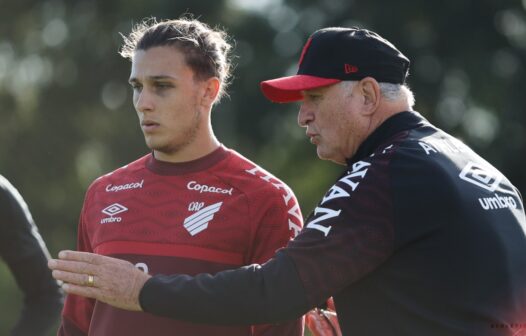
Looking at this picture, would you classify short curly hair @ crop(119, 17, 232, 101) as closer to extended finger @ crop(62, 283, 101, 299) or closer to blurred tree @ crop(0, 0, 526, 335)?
A: extended finger @ crop(62, 283, 101, 299)

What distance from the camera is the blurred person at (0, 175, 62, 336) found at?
513 cm

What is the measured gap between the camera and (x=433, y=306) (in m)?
3.53

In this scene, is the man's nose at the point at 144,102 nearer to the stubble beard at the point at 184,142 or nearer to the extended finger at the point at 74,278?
the stubble beard at the point at 184,142

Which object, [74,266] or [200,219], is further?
[200,219]

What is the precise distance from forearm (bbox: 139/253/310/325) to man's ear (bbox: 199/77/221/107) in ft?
4.15

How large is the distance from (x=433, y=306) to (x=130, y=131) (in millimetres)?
18889

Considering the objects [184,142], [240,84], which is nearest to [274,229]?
[184,142]

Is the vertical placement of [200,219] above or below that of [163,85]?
below

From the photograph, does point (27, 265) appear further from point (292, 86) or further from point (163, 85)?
point (292, 86)

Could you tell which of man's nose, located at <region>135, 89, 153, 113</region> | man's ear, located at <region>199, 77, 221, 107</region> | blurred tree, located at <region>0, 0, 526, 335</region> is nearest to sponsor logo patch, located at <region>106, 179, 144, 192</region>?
man's nose, located at <region>135, 89, 153, 113</region>

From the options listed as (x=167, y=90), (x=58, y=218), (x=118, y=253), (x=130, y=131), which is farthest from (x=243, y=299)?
(x=58, y=218)

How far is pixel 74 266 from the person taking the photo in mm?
3789

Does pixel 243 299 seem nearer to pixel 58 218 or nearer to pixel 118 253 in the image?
pixel 118 253

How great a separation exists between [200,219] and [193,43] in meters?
0.83
